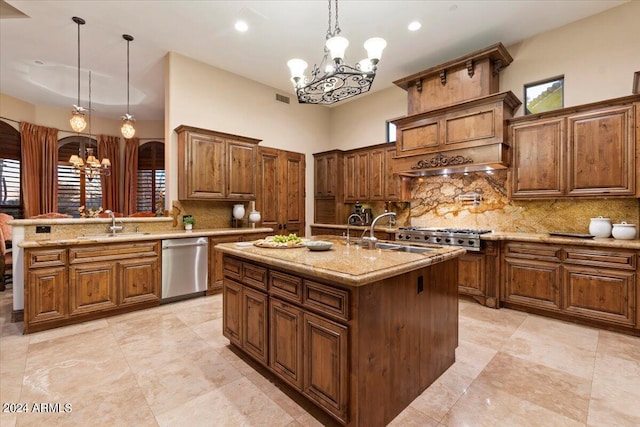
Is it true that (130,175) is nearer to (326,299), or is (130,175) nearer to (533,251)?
(326,299)

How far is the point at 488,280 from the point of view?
3801 mm

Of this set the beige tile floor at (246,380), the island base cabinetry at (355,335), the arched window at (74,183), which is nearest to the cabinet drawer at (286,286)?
the island base cabinetry at (355,335)

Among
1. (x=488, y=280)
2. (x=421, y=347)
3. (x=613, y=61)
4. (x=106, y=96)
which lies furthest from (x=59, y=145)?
(x=613, y=61)

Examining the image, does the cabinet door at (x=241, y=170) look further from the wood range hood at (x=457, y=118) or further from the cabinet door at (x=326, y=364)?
the cabinet door at (x=326, y=364)

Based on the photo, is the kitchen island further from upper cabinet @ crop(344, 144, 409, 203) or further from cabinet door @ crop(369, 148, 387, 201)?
cabinet door @ crop(369, 148, 387, 201)

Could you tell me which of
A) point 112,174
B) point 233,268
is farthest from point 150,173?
point 233,268

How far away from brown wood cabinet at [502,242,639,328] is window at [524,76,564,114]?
199cm

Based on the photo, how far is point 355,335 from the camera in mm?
1537

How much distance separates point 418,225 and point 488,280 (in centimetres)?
164

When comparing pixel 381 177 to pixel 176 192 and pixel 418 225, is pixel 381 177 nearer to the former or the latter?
pixel 418 225

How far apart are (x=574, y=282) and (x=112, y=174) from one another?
9423mm

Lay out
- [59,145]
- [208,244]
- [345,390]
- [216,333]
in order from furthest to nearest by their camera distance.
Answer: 1. [59,145]
2. [208,244]
3. [216,333]
4. [345,390]

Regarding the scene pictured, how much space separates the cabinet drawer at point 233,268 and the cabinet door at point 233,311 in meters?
0.05

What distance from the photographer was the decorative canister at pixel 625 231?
316 centimetres
